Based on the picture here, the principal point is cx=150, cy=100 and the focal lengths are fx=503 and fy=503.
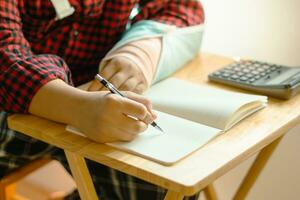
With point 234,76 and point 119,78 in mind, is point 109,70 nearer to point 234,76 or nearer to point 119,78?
point 119,78

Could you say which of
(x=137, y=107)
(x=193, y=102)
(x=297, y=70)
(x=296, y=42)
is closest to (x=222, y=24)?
(x=296, y=42)

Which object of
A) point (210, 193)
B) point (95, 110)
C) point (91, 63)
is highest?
point (95, 110)

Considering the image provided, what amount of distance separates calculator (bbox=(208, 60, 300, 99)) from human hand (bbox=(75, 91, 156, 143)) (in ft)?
0.87

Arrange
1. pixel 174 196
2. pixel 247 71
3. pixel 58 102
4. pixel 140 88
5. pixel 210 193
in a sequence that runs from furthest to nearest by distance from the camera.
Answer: pixel 210 193 → pixel 247 71 → pixel 140 88 → pixel 58 102 → pixel 174 196

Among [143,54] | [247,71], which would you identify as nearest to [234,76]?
[247,71]

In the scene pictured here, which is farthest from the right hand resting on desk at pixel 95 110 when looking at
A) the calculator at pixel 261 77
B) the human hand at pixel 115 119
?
the calculator at pixel 261 77

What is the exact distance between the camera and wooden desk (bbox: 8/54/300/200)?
62cm

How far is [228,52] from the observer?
1239 mm

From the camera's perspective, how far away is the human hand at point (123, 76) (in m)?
0.85

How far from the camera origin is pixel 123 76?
848 millimetres

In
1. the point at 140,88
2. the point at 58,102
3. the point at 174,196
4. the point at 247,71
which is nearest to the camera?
the point at 174,196

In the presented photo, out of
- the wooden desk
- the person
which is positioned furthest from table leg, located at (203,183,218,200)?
the wooden desk

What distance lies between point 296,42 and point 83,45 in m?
0.47

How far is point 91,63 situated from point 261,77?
35 centimetres
